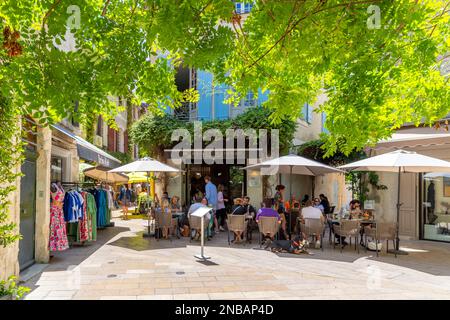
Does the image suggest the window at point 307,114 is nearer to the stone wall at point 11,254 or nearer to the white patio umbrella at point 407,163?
the white patio umbrella at point 407,163

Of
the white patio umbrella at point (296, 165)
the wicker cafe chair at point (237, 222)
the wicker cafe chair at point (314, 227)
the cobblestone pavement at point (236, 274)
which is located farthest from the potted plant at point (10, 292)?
the white patio umbrella at point (296, 165)

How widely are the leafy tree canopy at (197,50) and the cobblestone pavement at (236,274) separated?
2539 millimetres

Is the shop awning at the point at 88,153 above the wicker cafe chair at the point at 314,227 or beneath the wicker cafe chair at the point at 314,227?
above

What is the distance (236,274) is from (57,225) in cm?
447

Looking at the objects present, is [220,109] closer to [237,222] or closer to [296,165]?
[296,165]

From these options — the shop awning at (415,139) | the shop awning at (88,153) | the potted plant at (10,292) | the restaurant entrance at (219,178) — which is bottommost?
the potted plant at (10,292)

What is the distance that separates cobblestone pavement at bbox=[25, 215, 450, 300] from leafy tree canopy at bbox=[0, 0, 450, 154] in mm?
2539

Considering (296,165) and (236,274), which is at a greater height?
(296,165)

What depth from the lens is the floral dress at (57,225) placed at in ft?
28.0

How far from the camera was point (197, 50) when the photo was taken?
4391 mm

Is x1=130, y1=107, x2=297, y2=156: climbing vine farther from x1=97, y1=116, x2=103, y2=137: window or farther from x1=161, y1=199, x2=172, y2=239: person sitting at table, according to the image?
x1=97, y1=116, x2=103, y2=137: window

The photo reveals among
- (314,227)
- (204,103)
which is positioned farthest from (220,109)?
(314,227)

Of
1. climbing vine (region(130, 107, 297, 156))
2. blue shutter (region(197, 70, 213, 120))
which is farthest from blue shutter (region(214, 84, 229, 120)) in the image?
climbing vine (region(130, 107, 297, 156))
